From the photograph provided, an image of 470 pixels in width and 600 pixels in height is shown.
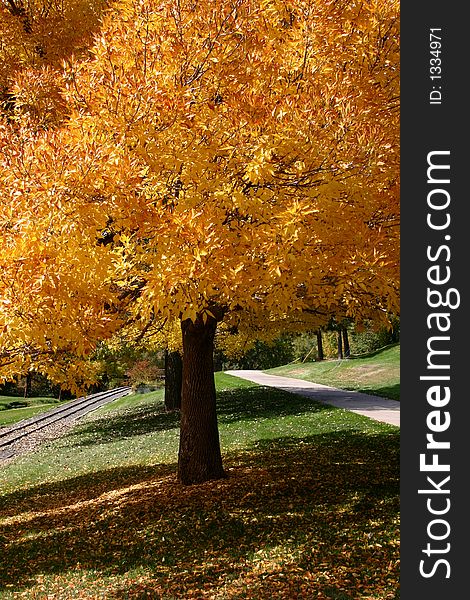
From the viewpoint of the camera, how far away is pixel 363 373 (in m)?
31.3

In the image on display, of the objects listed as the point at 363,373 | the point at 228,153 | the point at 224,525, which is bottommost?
the point at 224,525

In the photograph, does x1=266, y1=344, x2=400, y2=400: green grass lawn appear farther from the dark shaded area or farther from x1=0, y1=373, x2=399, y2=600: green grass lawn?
the dark shaded area

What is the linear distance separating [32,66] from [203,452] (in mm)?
6108

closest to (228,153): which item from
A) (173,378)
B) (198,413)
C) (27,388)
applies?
(198,413)

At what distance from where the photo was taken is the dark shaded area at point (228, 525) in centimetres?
675

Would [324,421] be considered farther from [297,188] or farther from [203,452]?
[297,188]

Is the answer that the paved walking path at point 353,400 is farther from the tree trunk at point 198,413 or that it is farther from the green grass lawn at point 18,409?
the green grass lawn at point 18,409

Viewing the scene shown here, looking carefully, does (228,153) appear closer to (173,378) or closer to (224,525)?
(224,525)

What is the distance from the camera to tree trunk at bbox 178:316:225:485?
Answer: 10312mm

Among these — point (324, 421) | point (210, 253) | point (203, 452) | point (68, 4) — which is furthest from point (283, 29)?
point (324, 421)

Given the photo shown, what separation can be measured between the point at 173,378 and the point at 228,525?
15.2 m

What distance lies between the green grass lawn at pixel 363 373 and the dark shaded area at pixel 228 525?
38.1ft

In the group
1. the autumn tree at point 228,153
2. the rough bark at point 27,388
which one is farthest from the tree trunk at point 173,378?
the rough bark at point 27,388

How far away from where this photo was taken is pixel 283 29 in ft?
21.8
